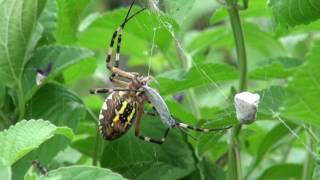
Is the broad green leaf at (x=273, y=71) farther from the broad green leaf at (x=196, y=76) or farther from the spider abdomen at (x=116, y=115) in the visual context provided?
the spider abdomen at (x=116, y=115)

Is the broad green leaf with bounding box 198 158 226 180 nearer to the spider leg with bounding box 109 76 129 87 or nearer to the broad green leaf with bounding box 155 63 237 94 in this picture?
the broad green leaf with bounding box 155 63 237 94

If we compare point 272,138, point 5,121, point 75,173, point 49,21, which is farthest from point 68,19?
point 75,173

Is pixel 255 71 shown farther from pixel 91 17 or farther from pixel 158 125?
pixel 91 17

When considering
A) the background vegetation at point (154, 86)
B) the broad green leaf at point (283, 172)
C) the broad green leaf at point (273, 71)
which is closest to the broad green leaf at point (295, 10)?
the background vegetation at point (154, 86)

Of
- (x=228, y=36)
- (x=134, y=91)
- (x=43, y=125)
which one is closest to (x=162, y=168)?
(x=134, y=91)

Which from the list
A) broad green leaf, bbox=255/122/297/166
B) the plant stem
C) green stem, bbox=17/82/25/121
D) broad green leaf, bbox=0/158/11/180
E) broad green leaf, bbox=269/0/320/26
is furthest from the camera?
broad green leaf, bbox=255/122/297/166

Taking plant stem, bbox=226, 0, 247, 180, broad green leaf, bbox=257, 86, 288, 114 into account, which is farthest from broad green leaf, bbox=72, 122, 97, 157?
broad green leaf, bbox=257, 86, 288, 114

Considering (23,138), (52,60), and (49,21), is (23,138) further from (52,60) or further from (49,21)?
(49,21)
